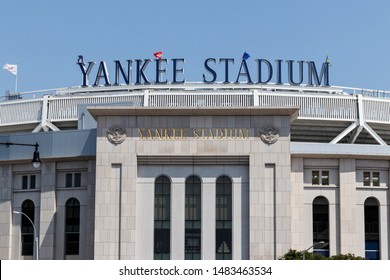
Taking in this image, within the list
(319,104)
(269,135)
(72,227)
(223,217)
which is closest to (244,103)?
(319,104)

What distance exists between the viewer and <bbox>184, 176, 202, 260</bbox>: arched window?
70750 millimetres

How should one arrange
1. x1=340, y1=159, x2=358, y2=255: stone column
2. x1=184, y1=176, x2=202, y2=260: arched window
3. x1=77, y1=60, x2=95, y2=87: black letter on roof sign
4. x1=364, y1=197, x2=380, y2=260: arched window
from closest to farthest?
1. x1=184, y1=176, x2=202, y2=260: arched window
2. x1=340, y1=159, x2=358, y2=255: stone column
3. x1=364, y1=197, x2=380, y2=260: arched window
4. x1=77, y1=60, x2=95, y2=87: black letter on roof sign

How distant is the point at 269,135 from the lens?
71.1 metres

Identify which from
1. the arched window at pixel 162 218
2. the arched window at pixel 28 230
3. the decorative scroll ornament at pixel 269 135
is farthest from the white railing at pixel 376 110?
the arched window at pixel 28 230

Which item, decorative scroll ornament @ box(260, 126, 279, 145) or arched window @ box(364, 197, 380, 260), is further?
arched window @ box(364, 197, 380, 260)

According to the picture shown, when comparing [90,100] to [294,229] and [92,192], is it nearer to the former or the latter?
[92,192]

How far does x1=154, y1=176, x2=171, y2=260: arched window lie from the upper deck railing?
1292cm

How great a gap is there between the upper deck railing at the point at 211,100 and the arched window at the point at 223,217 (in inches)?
519

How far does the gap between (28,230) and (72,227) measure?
515cm

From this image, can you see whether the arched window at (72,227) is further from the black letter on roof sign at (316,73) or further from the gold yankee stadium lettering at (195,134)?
the black letter on roof sign at (316,73)

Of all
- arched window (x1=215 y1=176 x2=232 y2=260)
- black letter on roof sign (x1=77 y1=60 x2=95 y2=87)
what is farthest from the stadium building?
black letter on roof sign (x1=77 y1=60 x2=95 y2=87)

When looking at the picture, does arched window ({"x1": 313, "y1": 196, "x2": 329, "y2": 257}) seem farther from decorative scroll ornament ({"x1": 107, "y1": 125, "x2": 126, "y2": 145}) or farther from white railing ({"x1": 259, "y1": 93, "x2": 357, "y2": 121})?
decorative scroll ornament ({"x1": 107, "y1": 125, "x2": 126, "y2": 145})

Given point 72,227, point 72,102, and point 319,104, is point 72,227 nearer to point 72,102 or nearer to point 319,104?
point 72,102

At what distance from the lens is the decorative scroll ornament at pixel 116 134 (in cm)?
7144
